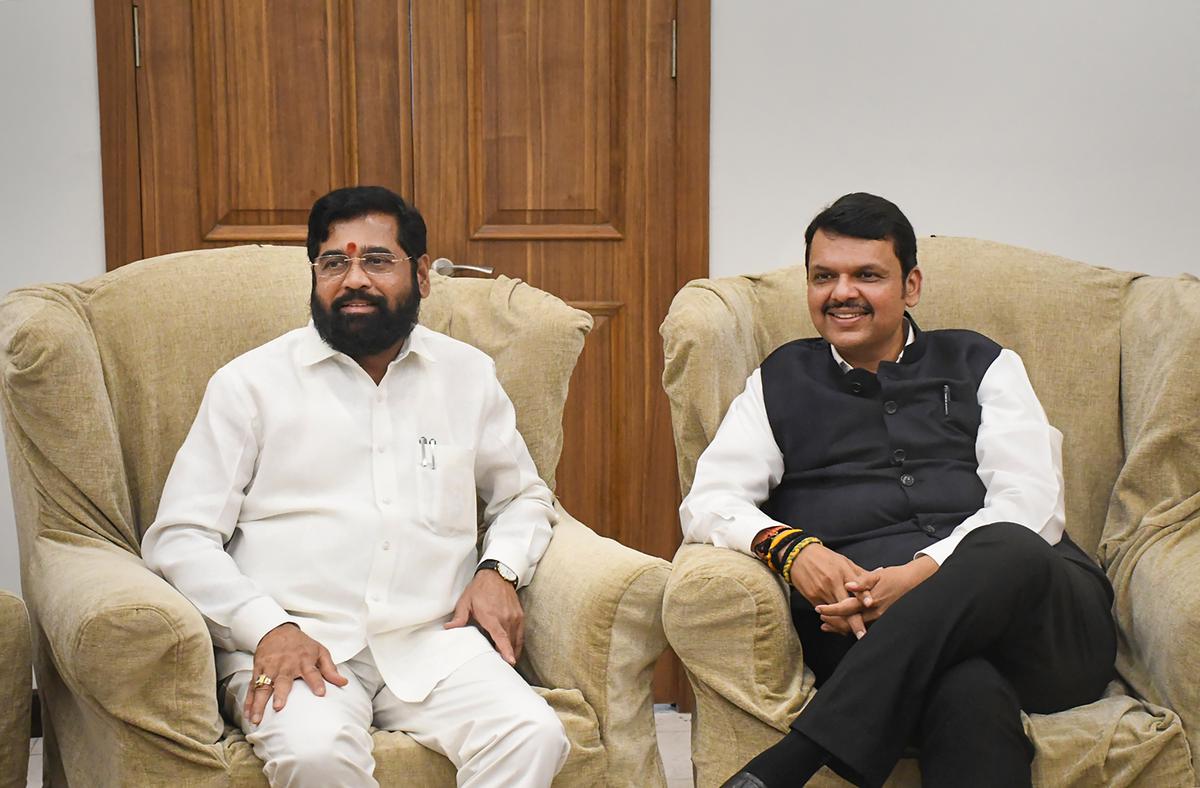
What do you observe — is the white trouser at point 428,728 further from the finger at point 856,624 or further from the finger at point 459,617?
the finger at point 856,624

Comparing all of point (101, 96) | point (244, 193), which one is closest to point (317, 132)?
point (244, 193)

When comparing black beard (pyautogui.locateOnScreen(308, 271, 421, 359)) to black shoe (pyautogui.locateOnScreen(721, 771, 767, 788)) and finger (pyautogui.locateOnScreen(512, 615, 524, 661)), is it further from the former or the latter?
black shoe (pyautogui.locateOnScreen(721, 771, 767, 788))

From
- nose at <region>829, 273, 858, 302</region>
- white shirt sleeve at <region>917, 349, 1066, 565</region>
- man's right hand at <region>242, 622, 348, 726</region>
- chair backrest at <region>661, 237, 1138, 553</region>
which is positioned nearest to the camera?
man's right hand at <region>242, 622, 348, 726</region>

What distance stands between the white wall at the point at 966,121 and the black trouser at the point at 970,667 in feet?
4.52

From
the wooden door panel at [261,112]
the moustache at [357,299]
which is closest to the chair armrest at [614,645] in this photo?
the moustache at [357,299]

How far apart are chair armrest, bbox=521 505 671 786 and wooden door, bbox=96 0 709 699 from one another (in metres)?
1.19

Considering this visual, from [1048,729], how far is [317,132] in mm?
2148

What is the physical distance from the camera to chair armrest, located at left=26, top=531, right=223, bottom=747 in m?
1.69

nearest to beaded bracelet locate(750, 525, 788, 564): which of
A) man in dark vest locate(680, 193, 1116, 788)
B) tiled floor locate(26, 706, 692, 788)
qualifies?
man in dark vest locate(680, 193, 1116, 788)

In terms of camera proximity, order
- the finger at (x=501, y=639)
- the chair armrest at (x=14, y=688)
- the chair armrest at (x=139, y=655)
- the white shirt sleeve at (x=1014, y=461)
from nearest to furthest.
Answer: the chair armrest at (x=139, y=655) < the chair armrest at (x=14, y=688) < the finger at (x=501, y=639) < the white shirt sleeve at (x=1014, y=461)

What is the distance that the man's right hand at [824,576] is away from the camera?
195 centimetres

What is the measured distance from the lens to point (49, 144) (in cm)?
299

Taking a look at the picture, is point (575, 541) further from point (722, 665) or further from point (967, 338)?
point (967, 338)

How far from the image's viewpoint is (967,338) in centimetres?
234
